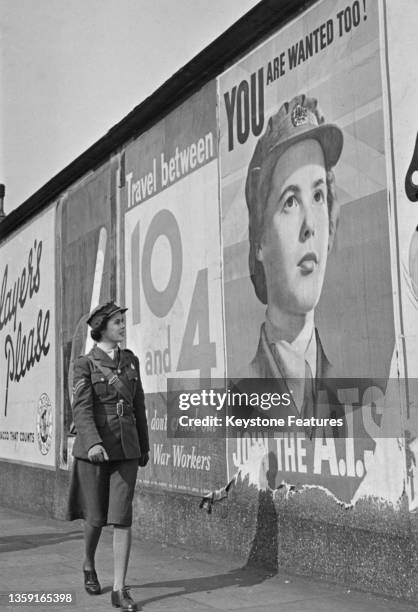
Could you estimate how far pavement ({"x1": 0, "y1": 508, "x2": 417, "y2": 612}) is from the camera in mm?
5918

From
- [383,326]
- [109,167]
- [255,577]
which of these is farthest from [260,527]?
[109,167]

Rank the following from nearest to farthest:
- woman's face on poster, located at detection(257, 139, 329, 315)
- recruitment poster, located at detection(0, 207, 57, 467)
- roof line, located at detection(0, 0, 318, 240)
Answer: woman's face on poster, located at detection(257, 139, 329, 315) → roof line, located at detection(0, 0, 318, 240) → recruitment poster, located at detection(0, 207, 57, 467)

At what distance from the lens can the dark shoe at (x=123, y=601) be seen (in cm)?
577

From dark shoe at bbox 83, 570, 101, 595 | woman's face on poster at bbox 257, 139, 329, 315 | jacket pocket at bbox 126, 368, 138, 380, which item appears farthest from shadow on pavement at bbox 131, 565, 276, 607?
woman's face on poster at bbox 257, 139, 329, 315

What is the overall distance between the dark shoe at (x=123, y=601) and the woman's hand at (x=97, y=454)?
838 millimetres

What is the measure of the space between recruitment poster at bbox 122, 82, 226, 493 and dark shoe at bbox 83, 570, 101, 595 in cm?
180

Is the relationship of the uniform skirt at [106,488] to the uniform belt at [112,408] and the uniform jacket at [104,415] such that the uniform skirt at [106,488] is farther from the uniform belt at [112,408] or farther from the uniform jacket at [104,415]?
the uniform belt at [112,408]

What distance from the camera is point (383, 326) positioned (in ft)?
19.7

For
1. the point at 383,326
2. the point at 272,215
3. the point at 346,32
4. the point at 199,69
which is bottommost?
the point at 383,326

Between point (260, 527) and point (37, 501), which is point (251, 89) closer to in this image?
point (260, 527)

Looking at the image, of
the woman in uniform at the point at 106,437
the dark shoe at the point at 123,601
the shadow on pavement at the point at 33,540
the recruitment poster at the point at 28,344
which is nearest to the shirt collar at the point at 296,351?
the woman in uniform at the point at 106,437

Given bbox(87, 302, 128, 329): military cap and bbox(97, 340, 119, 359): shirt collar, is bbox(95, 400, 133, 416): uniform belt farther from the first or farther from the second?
bbox(87, 302, 128, 329): military cap

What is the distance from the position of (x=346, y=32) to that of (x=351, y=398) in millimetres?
2572

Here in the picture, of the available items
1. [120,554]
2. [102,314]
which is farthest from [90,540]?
[102,314]
